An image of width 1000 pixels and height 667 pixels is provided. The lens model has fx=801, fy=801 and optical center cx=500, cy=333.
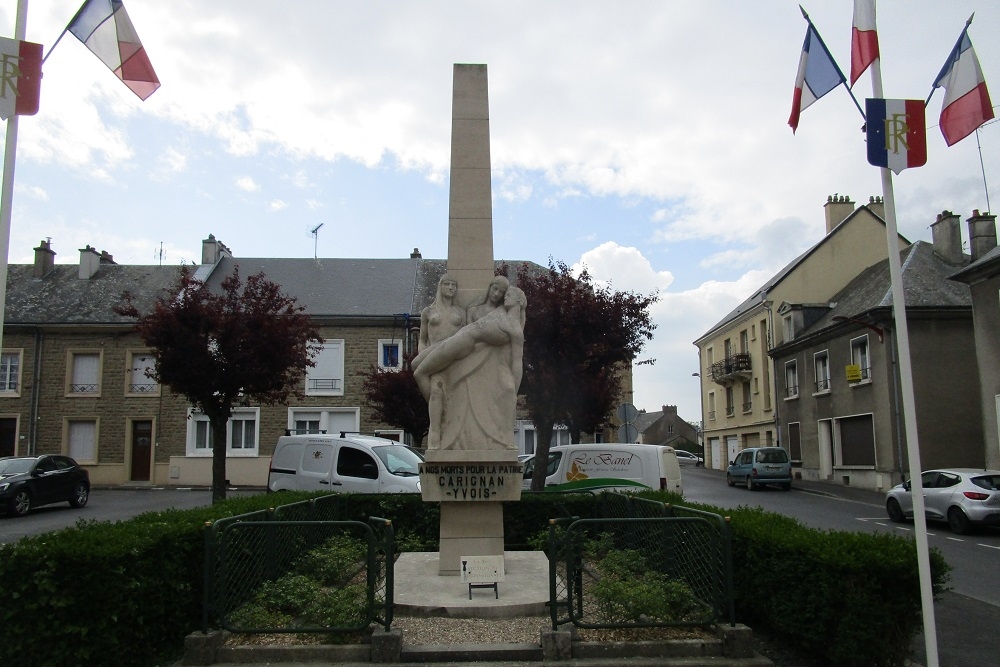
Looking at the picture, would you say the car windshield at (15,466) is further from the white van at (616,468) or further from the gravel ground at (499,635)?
the gravel ground at (499,635)

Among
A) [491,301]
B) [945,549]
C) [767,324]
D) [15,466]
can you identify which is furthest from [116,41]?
[767,324]

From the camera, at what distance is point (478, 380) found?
845cm

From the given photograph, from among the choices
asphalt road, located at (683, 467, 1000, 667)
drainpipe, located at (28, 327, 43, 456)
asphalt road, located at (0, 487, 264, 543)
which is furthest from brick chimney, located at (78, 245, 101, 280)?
asphalt road, located at (683, 467, 1000, 667)

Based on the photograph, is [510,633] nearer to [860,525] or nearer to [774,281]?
[860,525]

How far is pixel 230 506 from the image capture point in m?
8.41

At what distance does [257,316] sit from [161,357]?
7.06 feet

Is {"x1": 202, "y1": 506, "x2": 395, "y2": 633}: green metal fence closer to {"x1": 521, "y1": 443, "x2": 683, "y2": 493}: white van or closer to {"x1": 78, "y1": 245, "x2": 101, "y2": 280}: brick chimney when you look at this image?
{"x1": 521, "y1": 443, "x2": 683, "y2": 493}: white van

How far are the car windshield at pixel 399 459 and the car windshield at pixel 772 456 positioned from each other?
16.0 metres

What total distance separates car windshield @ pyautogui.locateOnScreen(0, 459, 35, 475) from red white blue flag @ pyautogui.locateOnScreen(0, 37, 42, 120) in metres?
14.6

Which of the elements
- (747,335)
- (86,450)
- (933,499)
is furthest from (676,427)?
(933,499)

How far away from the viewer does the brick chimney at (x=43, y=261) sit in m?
32.7

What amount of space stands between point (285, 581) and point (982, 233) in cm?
2482

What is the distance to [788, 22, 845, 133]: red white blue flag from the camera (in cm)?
668

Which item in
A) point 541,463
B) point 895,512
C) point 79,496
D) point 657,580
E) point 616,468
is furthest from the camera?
point 79,496
